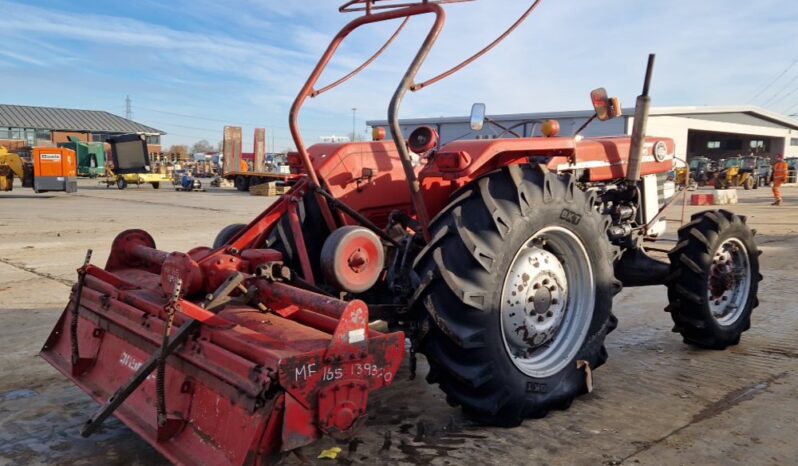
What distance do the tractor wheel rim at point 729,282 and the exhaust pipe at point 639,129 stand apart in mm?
974

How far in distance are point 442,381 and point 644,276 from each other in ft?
7.33

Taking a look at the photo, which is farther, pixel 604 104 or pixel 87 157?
pixel 87 157

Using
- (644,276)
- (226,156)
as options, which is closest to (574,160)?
(644,276)

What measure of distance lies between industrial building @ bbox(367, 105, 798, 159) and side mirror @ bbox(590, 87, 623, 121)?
57.5ft

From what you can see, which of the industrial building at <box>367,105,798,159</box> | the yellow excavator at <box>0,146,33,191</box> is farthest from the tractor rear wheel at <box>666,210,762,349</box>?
the yellow excavator at <box>0,146,33,191</box>

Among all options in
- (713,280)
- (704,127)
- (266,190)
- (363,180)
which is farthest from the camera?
(704,127)

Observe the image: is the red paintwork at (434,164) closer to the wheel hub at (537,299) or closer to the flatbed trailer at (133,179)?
the wheel hub at (537,299)

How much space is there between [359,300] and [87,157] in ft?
119

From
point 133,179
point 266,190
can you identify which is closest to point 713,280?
point 266,190

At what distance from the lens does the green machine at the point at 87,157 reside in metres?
33.9

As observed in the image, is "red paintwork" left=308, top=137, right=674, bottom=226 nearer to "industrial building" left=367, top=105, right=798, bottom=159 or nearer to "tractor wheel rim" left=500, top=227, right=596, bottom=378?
"tractor wheel rim" left=500, top=227, right=596, bottom=378

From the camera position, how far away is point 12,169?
886 inches

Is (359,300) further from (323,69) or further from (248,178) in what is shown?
(248,178)

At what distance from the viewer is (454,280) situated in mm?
2885
